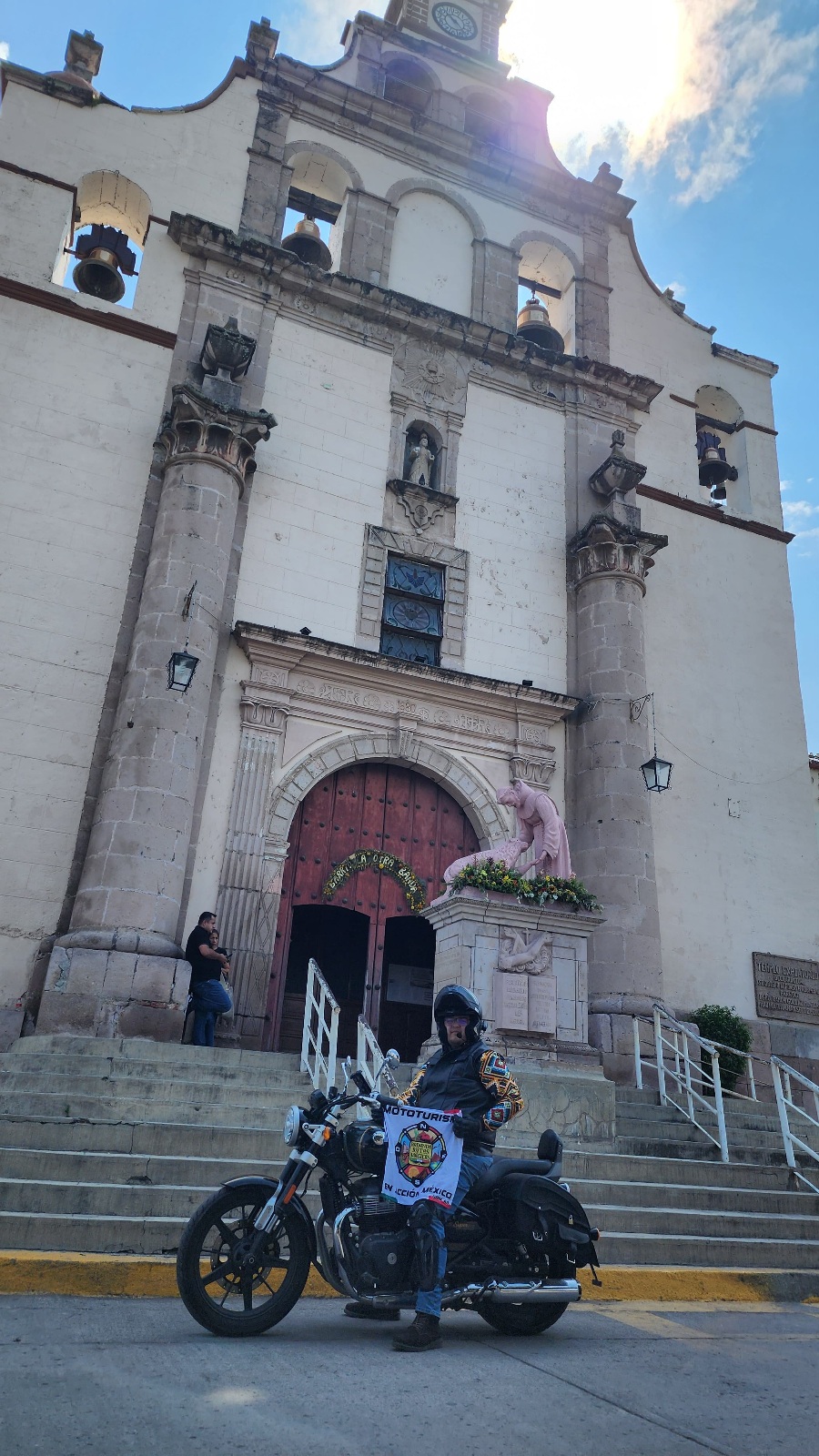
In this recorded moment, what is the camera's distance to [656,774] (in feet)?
44.6

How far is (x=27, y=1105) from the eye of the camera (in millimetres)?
7312

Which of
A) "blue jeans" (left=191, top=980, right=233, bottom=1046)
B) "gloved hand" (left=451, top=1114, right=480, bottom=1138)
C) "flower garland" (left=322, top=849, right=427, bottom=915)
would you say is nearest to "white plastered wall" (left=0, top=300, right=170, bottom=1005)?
"blue jeans" (left=191, top=980, right=233, bottom=1046)

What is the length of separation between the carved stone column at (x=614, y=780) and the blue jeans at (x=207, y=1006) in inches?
193

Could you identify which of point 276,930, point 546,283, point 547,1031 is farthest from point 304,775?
point 546,283

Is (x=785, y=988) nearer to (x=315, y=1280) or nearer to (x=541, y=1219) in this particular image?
(x=315, y=1280)

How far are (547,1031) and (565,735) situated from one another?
6.60 m

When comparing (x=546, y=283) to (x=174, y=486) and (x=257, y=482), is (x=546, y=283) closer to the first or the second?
(x=257, y=482)

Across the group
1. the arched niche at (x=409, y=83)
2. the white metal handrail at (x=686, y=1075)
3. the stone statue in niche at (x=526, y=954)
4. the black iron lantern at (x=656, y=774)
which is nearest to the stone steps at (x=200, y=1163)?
the white metal handrail at (x=686, y=1075)

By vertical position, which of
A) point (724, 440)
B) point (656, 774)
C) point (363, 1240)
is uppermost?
point (724, 440)

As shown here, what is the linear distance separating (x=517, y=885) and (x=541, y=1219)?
14.9 feet

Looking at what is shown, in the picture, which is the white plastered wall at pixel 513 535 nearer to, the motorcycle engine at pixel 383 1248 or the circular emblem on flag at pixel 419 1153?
the circular emblem on flag at pixel 419 1153

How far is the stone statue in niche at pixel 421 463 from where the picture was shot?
50.1 feet

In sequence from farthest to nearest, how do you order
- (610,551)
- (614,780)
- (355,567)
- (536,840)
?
(610,551) → (355,567) → (614,780) → (536,840)

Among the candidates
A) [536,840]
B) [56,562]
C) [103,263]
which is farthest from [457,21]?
[536,840]
